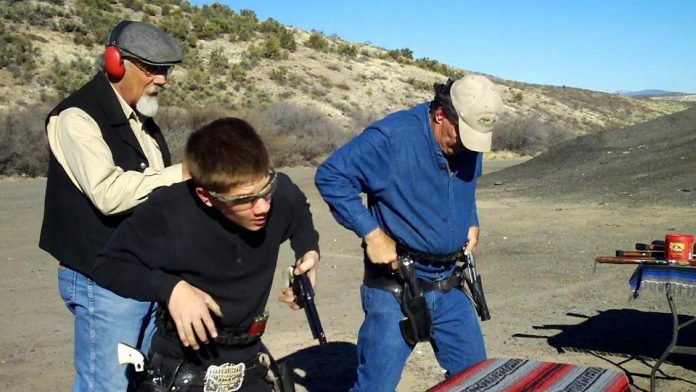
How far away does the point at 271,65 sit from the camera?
41781 millimetres

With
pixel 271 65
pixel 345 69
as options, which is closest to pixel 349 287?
pixel 271 65

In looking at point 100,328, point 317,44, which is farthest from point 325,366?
point 317,44

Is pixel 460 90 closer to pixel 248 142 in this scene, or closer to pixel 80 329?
pixel 248 142

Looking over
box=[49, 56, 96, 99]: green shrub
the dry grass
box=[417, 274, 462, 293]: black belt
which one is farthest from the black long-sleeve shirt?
box=[49, 56, 96, 99]: green shrub

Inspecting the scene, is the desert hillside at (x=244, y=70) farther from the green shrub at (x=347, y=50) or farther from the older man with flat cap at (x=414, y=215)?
the older man with flat cap at (x=414, y=215)

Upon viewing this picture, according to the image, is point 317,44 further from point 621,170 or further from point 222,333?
point 222,333

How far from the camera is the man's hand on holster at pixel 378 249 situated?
12.2 ft

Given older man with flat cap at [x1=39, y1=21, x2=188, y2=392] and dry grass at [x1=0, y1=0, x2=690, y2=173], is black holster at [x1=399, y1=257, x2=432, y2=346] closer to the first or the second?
older man with flat cap at [x1=39, y1=21, x2=188, y2=392]

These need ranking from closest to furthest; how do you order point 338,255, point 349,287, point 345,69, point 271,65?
point 349,287 < point 338,255 < point 271,65 < point 345,69

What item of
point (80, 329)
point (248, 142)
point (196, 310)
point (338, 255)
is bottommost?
point (338, 255)

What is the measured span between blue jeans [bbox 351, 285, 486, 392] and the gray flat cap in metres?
1.40

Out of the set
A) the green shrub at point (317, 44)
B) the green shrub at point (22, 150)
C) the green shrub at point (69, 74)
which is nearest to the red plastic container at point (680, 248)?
the green shrub at point (22, 150)

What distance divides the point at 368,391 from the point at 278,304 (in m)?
4.34

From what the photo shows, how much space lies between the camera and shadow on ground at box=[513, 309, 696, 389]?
6102 mm
